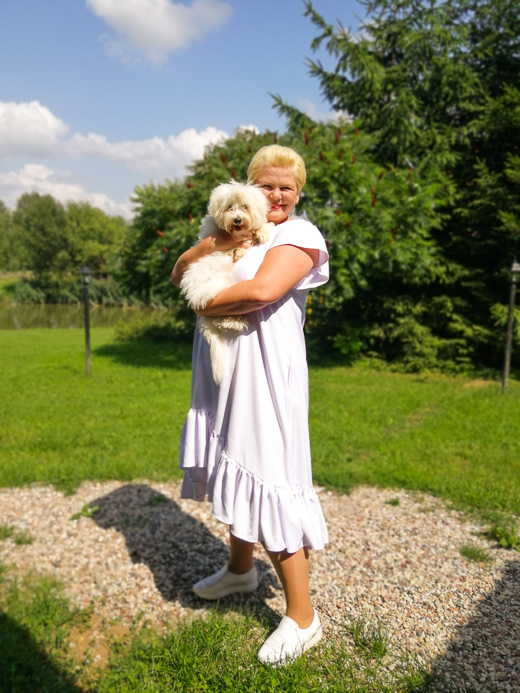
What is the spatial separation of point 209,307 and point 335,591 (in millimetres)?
2057

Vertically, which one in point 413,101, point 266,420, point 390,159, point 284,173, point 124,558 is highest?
point 413,101

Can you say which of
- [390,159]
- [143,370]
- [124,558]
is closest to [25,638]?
[124,558]

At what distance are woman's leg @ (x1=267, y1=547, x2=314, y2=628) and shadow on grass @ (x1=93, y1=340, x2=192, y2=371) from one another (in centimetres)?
975

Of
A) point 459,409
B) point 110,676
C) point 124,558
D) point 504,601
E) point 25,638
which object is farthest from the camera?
point 459,409

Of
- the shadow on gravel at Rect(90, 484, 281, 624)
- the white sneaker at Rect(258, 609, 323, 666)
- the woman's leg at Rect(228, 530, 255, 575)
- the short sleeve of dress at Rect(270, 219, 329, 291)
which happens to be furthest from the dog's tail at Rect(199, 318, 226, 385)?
the shadow on gravel at Rect(90, 484, 281, 624)

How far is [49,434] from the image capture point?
6.45 m

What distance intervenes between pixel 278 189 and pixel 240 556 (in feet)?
6.91

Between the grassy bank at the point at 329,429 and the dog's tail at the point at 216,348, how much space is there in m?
2.96

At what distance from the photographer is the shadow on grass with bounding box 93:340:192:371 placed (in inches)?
503

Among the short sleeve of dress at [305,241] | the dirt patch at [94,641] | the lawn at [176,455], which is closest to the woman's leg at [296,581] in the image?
the lawn at [176,455]

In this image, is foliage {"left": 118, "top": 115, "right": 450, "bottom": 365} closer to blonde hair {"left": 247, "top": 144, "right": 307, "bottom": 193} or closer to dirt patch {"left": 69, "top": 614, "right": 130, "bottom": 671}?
blonde hair {"left": 247, "top": 144, "right": 307, "bottom": 193}

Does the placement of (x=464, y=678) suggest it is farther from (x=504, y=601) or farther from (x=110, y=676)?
(x=110, y=676)

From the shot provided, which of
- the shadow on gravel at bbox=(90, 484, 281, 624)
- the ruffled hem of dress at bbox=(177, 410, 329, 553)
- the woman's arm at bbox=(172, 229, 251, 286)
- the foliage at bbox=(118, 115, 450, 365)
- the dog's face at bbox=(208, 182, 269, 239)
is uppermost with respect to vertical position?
the foliage at bbox=(118, 115, 450, 365)

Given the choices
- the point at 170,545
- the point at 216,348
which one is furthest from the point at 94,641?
the point at 216,348
